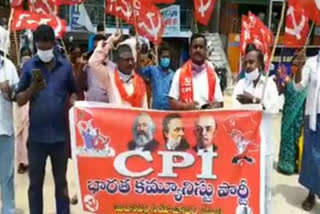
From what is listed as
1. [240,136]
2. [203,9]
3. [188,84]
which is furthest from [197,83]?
[203,9]

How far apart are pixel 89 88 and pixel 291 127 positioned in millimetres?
2738

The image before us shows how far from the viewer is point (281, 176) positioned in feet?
19.3

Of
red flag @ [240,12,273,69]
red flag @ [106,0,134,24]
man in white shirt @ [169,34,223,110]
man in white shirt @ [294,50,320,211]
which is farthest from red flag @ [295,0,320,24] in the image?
red flag @ [106,0,134,24]

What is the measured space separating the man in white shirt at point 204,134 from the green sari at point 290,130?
2559mm

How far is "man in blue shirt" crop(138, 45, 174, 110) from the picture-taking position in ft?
17.1

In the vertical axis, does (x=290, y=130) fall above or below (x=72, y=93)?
below

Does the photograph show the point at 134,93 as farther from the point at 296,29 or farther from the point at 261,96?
the point at 296,29

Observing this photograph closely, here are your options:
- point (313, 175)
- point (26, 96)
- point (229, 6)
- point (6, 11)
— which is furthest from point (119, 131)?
point (229, 6)

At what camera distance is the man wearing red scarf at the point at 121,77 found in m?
3.76

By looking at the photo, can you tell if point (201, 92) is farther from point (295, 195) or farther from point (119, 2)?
point (119, 2)

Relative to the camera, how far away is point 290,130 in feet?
19.5

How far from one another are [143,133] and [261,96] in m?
0.90

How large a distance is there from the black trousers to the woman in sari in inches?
115

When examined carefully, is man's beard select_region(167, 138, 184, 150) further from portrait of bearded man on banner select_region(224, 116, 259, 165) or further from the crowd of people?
portrait of bearded man on banner select_region(224, 116, 259, 165)
